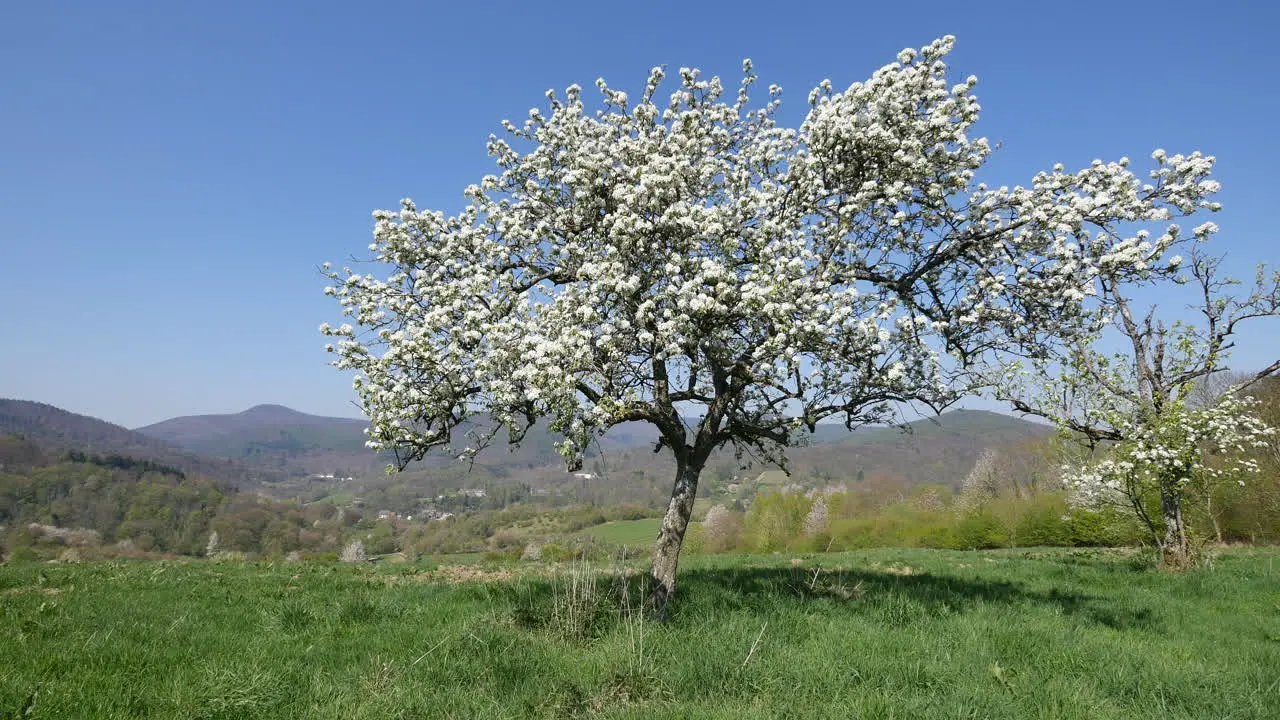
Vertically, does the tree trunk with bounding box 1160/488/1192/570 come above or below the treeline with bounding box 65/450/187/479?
above

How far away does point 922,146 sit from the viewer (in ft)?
36.4

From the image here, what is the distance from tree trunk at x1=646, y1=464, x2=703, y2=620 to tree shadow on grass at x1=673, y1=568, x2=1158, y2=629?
0.42m

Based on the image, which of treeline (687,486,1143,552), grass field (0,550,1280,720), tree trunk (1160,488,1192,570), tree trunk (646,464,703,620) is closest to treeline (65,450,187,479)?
treeline (687,486,1143,552)

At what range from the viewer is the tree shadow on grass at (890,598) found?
1064 centimetres

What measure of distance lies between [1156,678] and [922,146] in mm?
8341

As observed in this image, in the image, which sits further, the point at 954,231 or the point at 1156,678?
the point at 954,231

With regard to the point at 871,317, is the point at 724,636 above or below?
below

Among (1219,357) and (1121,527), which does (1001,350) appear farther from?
(1121,527)

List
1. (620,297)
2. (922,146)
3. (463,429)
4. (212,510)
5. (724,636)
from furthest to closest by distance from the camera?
(212,510) → (463,429) → (922,146) → (620,297) → (724,636)

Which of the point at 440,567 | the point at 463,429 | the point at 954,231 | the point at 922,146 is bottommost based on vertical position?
the point at 440,567

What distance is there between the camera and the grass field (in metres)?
6.33

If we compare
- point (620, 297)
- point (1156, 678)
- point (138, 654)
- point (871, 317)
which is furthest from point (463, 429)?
point (1156, 678)

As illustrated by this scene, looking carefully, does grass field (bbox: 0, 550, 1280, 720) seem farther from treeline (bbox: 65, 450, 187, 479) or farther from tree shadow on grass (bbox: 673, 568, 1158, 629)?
treeline (bbox: 65, 450, 187, 479)

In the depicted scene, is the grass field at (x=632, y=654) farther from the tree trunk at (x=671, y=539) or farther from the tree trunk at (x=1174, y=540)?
the tree trunk at (x=1174, y=540)
